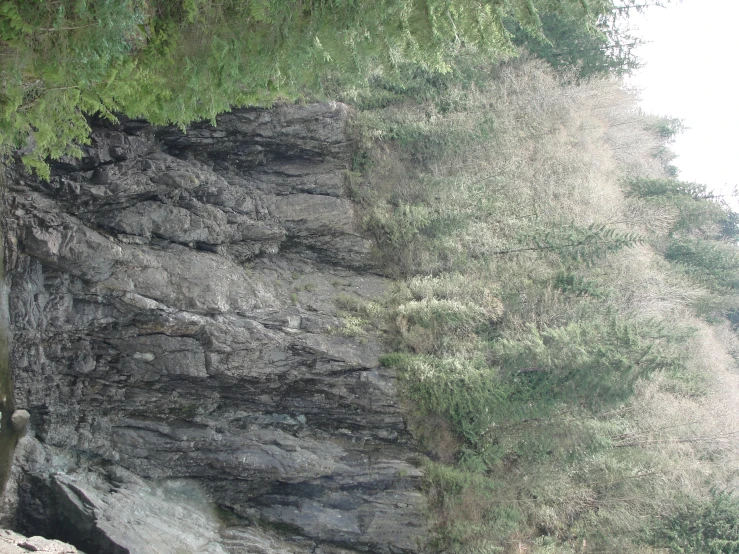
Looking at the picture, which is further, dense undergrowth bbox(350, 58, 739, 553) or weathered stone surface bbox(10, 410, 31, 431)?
dense undergrowth bbox(350, 58, 739, 553)

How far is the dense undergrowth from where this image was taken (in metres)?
12.9

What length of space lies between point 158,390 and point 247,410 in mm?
1868

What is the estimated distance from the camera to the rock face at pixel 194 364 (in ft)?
35.8

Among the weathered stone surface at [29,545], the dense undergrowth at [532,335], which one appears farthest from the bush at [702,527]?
the weathered stone surface at [29,545]

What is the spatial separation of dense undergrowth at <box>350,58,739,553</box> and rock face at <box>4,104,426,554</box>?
A: 4.73ft

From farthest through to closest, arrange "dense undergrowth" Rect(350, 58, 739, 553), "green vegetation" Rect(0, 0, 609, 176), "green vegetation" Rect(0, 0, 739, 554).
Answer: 1. "dense undergrowth" Rect(350, 58, 739, 553)
2. "green vegetation" Rect(0, 0, 739, 554)
3. "green vegetation" Rect(0, 0, 609, 176)

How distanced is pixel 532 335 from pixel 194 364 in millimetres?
7212

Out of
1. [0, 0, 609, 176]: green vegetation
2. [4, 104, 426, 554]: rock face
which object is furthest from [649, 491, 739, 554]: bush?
[0, 0, 609, 176]: green vegetation

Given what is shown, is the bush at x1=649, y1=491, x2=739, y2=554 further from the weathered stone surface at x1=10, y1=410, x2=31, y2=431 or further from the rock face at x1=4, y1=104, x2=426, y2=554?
the weathered stone surface at x1=10, y1=410, x2=31, y2=431

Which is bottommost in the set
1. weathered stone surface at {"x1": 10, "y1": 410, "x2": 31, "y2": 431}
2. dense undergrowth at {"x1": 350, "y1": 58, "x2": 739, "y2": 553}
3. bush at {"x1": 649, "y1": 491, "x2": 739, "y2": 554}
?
weathered stone surface at {"x1": 10, "y1": 410, "x2": 31, "y2": 431}

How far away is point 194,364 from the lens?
38.0ft

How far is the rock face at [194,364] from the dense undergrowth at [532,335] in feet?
4.73

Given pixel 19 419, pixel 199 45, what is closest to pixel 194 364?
pixel 19 419

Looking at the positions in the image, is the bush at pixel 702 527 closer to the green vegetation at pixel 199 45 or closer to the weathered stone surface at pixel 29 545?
the green vegetation at pixel 199 45
